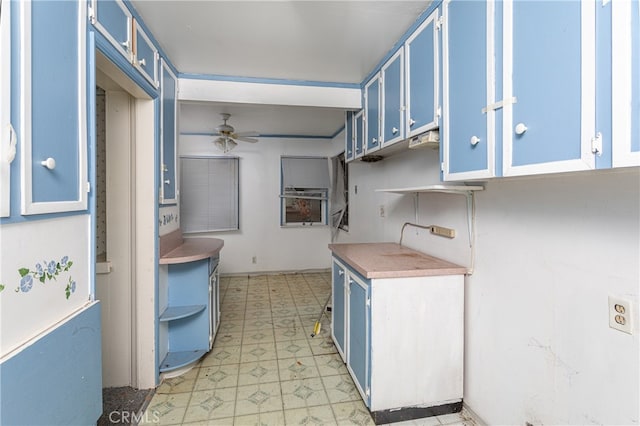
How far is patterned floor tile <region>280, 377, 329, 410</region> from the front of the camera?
5.93 ft

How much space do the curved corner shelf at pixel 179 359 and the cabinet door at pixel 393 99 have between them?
2.10 m

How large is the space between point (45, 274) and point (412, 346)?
1655 millimetres

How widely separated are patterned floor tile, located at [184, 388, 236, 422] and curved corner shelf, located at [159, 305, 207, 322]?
507 millimetres

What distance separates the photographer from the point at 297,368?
2.18 metres

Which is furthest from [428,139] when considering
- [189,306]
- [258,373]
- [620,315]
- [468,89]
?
[189,306]

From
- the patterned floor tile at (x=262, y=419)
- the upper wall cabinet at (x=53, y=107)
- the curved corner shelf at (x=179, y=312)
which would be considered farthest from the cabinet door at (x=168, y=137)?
the patterned floor tile at (x=262, y=419)

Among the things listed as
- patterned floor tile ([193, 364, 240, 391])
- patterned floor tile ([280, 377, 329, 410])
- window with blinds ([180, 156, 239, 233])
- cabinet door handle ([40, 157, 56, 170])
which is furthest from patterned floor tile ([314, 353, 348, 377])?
window with blinds ([180, 156, 239, 233])

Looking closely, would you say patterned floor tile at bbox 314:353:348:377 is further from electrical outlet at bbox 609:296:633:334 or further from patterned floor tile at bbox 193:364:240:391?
electrical outlet at bbox 609:296:633:334

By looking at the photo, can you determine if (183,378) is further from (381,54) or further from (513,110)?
(381,54)

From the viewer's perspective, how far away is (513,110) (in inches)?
41.1

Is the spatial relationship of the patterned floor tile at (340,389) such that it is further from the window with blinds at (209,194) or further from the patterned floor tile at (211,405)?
the window with blinds at (209,194)

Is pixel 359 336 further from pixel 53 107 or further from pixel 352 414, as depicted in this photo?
pixel 53 107

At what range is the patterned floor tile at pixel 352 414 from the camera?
5.42 feet

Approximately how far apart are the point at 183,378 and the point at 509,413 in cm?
199
